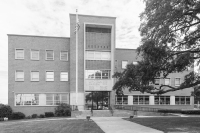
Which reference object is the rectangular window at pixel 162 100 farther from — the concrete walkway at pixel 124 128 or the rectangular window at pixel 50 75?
the concrete walkway at pixel 124 128

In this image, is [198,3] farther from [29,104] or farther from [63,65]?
[29,104]

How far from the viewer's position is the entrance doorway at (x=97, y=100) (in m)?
32.0

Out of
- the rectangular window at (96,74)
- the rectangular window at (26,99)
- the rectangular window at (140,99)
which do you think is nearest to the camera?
the rectangular window at (26,99)

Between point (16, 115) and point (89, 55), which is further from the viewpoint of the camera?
point (89, 55)

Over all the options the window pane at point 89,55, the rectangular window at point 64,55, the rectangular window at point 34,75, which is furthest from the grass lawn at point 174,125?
the rectangular window at point 34,75

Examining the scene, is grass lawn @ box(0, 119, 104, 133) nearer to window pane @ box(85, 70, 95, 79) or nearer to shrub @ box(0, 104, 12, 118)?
shrub @ box(0, 104, 12, 118)

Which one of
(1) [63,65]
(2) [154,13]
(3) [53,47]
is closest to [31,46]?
(3) [53,47]

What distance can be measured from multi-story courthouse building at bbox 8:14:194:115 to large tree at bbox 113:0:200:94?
1333cm

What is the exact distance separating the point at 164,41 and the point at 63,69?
70.5 ft

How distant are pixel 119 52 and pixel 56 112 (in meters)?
15.5

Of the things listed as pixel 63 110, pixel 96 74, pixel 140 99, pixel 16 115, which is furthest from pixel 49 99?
pixel 140 99

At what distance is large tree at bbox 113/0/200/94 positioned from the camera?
48.0ft

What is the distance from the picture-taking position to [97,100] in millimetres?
32250

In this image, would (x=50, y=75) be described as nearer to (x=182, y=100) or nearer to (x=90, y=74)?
(x=90, y=74)
